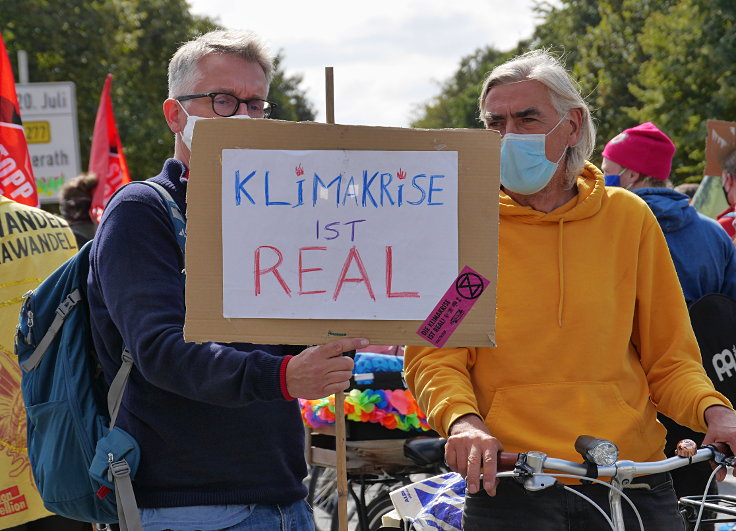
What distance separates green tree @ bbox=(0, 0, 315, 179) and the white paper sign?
22.6 meters

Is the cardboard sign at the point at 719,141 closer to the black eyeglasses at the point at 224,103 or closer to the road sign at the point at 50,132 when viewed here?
the black eyeglasses at the point at 224,103

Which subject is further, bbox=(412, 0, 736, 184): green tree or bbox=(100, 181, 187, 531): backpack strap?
bbox=(412, 0, 736, 184): green tree

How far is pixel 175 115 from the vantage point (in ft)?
8.97

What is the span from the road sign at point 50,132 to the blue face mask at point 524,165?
1190cm

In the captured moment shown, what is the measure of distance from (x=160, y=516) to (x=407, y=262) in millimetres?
856

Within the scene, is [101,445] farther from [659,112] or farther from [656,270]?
[659,112]

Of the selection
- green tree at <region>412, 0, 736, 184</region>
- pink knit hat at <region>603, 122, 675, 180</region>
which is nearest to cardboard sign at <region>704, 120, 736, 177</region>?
pink knit hat at <region>603, 122, 675, 180</region>

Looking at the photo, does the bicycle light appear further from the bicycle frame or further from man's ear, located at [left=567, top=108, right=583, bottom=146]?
man's ear, located at [left=567, top=108, right=583, bottom=146]

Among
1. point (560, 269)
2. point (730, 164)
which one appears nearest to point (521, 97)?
point (560, 269)

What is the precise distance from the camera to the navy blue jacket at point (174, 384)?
7.35 ft

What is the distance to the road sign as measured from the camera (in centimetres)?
1398

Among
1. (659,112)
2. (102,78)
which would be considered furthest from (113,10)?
(659,112)

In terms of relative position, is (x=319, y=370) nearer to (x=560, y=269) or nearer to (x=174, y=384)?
(x=174, y=384)

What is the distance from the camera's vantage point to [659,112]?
66.9 ft
